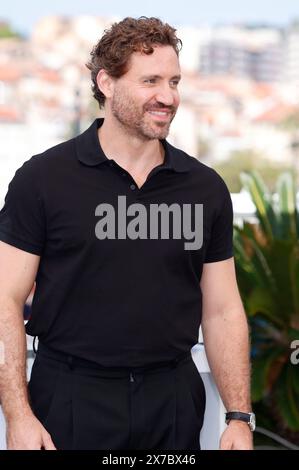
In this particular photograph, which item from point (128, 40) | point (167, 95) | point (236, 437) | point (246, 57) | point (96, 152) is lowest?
point (236, 437)

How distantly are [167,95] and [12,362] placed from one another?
0.82 m

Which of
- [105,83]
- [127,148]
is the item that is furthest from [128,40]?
[127,148]

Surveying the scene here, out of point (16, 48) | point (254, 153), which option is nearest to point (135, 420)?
point (254, 153)

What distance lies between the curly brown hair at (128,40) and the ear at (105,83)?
18 millimetres

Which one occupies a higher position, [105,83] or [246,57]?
[246,57]

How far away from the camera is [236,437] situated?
2.65 m

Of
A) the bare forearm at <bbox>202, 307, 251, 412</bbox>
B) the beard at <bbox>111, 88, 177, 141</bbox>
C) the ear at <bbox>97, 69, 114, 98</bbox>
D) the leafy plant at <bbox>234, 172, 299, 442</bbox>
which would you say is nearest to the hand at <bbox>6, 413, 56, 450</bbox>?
the bare forearm at <bbox>202, 307, 251, 412</bbox>

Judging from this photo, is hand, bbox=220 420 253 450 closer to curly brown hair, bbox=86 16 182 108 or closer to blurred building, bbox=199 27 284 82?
curly brown hair, bbox=86 16 182 108

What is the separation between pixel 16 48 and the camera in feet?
291

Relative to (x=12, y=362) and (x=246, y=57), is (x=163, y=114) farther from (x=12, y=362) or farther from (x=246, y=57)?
(x=246, y=57)

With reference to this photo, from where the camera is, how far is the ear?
268 cm

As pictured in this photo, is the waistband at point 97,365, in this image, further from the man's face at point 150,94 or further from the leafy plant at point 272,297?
the leafy plant at point 272,297
